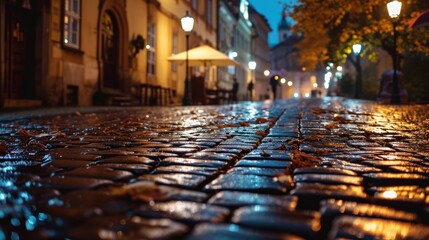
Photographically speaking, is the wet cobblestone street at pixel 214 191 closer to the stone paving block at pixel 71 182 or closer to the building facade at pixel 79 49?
the stone paving block at pixel 71 182

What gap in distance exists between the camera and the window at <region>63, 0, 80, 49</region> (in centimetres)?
1391

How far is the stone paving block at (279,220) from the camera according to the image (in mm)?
1755

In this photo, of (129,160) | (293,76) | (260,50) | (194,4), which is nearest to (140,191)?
(129,160)

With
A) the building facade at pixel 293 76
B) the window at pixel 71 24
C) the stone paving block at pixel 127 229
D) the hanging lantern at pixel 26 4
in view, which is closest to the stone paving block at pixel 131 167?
the stone paving block at pixel 127 229

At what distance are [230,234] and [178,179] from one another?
3.56 feet

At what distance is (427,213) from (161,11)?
21.1 m

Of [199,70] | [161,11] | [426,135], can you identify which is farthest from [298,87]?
[426,135]

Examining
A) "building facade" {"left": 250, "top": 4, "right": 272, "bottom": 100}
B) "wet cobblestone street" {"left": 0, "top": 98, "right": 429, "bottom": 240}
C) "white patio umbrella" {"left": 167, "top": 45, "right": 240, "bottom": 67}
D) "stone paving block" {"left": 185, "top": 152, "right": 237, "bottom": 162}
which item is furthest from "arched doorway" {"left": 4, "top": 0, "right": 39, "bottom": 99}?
"building facade" {"left": 250, "top": 4, "right": 272, "bottom": 100}

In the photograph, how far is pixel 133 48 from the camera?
18.7 m

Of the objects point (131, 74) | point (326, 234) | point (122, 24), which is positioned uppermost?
point (122, 24)

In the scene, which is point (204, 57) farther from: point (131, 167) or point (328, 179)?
point (328, 179)

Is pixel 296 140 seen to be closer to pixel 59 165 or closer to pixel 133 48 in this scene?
pixel 59 165

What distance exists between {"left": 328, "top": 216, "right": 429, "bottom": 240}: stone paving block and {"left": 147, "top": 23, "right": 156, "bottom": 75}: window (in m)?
19.2

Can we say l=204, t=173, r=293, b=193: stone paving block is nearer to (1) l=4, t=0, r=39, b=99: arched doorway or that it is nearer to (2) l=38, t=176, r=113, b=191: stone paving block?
(2) l=38, t=176, r=113, b=191: stone paving block
